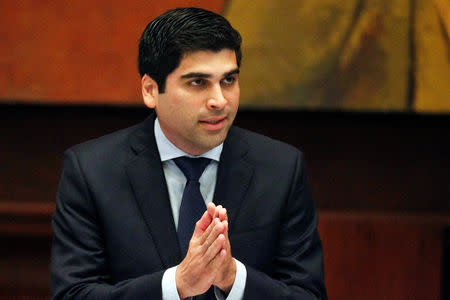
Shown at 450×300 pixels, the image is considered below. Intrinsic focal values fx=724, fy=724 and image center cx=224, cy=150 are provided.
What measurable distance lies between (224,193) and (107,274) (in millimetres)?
348

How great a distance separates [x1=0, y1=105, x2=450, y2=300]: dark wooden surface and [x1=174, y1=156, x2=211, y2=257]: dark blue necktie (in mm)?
1019

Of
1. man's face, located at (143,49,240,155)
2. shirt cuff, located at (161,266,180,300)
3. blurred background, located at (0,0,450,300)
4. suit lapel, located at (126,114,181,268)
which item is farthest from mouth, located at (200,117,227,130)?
blurred background, located at (0,0,450,300)

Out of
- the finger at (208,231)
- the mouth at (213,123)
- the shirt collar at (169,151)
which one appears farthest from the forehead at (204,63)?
the finger at (208,231)

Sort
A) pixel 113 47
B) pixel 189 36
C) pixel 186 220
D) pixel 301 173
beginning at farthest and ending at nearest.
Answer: pixel 113 47
pixel 301 173
pixel 186 220
pixel 189 36

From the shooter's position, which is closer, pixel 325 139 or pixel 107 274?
pixel 107 274

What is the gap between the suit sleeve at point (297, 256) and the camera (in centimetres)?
168

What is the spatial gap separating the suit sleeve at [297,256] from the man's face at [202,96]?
0.97 ft

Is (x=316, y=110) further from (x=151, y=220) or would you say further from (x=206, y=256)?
(x=206, y=256)

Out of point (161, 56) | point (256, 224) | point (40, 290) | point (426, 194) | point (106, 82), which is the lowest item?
point (40, 290)

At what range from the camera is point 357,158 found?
9.32 ft

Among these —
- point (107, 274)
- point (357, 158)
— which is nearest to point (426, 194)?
point (357, 158)

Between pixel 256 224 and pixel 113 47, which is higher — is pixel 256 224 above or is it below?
below

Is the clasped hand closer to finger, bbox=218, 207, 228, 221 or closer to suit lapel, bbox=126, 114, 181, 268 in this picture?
finger, bbox=218, 207, 228, 221

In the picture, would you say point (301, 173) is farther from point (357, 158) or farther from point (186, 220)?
point (357, 158)
